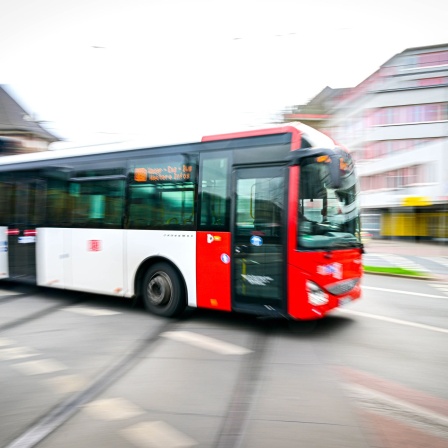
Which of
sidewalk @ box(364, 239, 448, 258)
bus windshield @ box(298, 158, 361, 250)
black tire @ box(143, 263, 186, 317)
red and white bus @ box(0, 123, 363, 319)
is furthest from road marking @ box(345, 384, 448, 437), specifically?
sidewalk @ box(364, 239, 448, 258)

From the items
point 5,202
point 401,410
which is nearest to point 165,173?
point 5,202

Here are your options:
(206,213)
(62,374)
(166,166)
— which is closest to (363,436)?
(62,374)

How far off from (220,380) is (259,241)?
2.21 metres

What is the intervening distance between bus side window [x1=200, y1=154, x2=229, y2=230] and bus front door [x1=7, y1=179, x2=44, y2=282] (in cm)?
387

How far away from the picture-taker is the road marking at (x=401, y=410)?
3371mm

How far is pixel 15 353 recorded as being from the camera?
16.8 feet

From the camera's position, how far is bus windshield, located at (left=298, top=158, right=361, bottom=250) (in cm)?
581

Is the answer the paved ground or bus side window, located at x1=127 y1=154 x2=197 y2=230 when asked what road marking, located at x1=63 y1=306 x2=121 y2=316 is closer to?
bus side window, located at x1=127 y1=154 x2=197 y2=230

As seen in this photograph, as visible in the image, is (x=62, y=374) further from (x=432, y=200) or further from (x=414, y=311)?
(x=432, y=200)

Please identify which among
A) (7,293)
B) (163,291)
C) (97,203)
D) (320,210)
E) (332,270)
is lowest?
(7,293)

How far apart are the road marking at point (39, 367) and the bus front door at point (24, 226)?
4.33 m

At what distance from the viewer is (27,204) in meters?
9.00

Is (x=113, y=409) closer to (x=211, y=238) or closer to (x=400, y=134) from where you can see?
(x=211, y=238)

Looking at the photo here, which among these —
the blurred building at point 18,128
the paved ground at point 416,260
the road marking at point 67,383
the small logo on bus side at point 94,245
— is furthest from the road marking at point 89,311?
the blurred building at point 18,128
